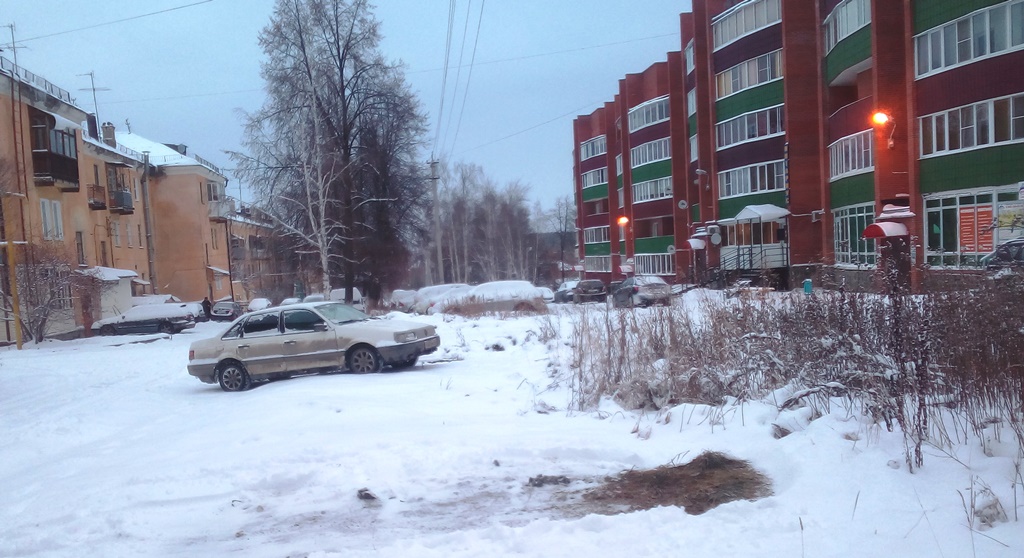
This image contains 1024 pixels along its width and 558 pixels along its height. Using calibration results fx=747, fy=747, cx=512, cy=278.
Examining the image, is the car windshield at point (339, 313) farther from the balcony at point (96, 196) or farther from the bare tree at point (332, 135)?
the balcony at point (96, 196)

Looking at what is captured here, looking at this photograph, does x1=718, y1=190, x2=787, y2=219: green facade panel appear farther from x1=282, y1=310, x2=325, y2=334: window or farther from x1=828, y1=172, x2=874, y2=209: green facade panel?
x1=282, y1=310, x2=325, y2=334: window

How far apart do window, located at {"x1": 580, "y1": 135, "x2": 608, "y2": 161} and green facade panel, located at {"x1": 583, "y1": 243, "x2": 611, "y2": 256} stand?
7545mm

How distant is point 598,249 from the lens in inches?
2472

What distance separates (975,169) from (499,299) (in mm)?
16383

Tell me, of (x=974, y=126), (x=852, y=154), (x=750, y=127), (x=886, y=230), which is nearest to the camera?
(x=886, y=230)

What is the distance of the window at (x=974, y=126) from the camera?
20859 mm

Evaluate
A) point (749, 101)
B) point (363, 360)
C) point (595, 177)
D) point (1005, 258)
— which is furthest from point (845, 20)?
point (595, 177)

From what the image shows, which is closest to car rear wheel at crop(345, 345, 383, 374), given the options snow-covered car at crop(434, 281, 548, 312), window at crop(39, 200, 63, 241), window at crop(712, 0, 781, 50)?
snow-covered car at crop(434, 281, 548, 312)

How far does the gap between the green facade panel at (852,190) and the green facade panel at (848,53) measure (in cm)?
425

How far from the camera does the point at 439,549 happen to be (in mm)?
4605

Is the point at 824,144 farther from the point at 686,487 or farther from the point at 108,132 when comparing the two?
the point at 108,132

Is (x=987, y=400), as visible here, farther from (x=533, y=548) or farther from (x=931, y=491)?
(x=533, y=548)

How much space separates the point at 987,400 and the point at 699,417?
2.36 m

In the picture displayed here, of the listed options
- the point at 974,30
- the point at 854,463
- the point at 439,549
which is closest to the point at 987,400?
the point at 854,463
